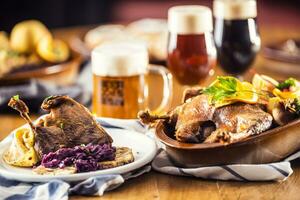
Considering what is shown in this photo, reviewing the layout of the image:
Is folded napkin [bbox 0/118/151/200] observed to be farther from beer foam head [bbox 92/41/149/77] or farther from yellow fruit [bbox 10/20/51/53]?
yellow fruit [bbox 10/20/51/53]

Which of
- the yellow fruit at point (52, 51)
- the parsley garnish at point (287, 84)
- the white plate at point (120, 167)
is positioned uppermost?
the parsley garnish at point (287, 84)

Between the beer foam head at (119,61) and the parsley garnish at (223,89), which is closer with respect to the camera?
the parsley garnish at (223,89)

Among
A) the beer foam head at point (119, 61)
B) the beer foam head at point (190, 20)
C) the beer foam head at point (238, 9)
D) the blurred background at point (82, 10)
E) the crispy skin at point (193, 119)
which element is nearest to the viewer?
the crispy skin at point (193, 119)

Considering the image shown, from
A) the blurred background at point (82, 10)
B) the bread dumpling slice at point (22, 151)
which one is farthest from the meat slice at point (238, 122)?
the blurred background at point (82, 10)

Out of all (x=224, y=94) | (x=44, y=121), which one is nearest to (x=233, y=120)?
(x=224, y=94)

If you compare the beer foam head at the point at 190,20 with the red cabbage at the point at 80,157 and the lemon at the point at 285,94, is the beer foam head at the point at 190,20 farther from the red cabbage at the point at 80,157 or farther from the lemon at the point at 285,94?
Answer: the red cabbage at the point at 80,157

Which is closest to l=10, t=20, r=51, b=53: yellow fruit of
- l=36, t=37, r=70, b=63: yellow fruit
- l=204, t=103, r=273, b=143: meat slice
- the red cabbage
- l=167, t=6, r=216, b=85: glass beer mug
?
l=36, t=37, r=70, b=63: yellow fruit

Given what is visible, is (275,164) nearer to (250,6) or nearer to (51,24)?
(250,6)

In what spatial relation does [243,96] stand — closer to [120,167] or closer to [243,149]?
[243,149]
